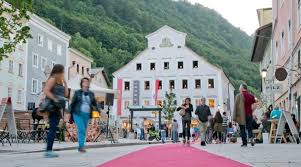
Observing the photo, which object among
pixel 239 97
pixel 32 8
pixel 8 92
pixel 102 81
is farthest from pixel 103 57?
pixel 239 97

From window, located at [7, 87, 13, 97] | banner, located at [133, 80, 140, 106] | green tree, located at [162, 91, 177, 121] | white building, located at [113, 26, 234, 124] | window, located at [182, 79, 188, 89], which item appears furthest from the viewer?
window, located at [182, 79, 188, 89]

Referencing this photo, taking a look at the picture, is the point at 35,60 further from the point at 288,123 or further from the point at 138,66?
the point at 288,123

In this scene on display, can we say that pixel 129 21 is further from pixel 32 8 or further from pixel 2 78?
pixel 32 8

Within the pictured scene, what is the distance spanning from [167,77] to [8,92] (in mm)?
25765

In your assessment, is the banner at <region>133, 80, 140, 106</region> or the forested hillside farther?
the forested hillside

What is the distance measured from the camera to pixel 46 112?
912 cm

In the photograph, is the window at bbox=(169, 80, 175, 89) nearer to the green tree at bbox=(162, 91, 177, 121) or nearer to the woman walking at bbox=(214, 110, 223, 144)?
the green tree at bbox=(162, 91, 177, 121)

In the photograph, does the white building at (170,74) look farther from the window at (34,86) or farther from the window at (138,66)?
the window at (34,86)

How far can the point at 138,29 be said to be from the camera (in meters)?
109

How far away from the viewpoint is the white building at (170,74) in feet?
224

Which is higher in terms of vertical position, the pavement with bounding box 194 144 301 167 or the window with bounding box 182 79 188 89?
the window with bounding box 182 79 188 89

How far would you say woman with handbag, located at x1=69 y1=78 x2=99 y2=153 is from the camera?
10.5 meters

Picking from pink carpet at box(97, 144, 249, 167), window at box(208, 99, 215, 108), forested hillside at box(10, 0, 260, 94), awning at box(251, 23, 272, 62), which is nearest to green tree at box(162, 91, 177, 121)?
window at box(208, 99, 215, 108)

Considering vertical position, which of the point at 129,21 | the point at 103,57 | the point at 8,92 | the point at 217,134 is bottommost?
the point at 217,134
